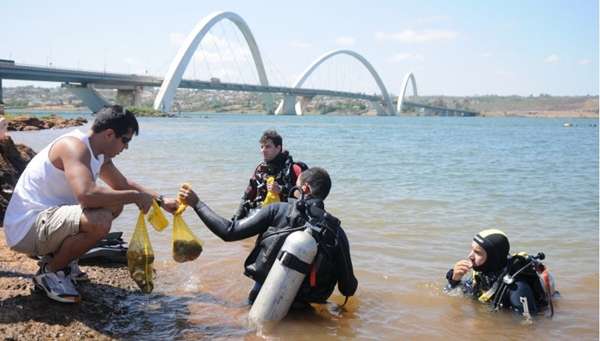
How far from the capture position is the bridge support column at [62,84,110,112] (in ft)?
216

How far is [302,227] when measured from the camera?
3818mm

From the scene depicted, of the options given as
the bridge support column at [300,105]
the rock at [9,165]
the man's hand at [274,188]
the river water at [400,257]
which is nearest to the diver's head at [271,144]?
the man's hand at [274,188]

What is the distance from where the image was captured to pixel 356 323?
4.22 m

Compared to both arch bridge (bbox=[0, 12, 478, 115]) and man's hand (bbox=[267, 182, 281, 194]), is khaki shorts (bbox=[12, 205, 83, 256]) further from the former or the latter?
arch bridge (bbox=[0, 12, 478, 115])

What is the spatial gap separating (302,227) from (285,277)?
327 mm

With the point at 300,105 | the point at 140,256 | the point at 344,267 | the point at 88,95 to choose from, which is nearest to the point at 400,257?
the point at 344,267

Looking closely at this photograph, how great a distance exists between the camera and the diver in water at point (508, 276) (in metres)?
4.39

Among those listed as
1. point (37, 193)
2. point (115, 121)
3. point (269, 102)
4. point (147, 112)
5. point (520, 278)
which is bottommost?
point (147, 112)

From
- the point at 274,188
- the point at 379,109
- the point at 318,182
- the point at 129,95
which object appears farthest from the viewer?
the point at 379,109

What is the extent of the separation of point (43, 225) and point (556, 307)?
382 cm

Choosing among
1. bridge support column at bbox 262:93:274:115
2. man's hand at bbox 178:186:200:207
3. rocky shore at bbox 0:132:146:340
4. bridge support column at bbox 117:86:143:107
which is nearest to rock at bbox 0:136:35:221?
rocky shore at bbox 0:132:146:340

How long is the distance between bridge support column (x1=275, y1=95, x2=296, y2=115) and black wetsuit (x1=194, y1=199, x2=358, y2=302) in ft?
301

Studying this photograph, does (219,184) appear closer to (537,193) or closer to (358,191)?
(358,191)

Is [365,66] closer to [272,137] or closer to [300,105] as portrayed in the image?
[300,105]
